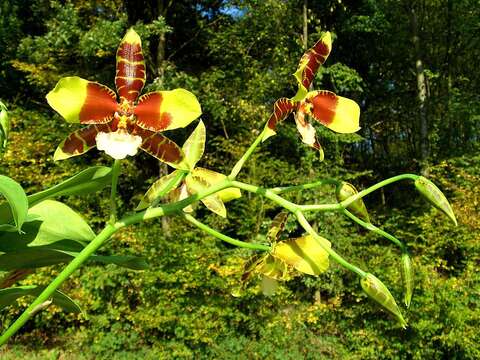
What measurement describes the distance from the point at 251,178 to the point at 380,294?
16.3 feet

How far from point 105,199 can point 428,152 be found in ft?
15.2

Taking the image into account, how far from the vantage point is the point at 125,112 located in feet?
1.91

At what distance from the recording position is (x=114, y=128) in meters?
0.58

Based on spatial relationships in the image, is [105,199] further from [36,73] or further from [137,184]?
[36,73]

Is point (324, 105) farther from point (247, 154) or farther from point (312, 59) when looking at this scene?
point (247, 154)

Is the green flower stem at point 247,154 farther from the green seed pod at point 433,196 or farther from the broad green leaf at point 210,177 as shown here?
the green seed pod at point 433,196

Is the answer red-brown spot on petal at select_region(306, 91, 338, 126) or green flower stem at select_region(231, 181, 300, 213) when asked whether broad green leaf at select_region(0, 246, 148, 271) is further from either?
red-brown spot on petal at select_region(306, 91, 338, 126)

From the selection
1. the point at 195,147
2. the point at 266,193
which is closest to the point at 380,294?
the point at 266,193

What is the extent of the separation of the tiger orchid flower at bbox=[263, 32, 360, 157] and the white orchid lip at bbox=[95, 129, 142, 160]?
0.21m

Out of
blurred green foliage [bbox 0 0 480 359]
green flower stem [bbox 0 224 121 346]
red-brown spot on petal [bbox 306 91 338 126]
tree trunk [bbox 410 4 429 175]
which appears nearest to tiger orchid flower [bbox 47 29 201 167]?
green flower stem [bbox 0 224 121 346]

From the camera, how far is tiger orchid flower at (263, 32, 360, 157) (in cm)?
67

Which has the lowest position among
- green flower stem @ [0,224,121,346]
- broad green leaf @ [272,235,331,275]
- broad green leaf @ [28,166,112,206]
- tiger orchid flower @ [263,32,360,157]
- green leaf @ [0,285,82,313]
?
green flower stem @ [0,224,121,346]

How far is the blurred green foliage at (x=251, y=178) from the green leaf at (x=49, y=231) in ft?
12.6

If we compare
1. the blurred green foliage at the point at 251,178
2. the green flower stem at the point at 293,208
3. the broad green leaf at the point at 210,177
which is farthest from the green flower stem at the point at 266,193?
the blurred green foliage at the point at 251,178
